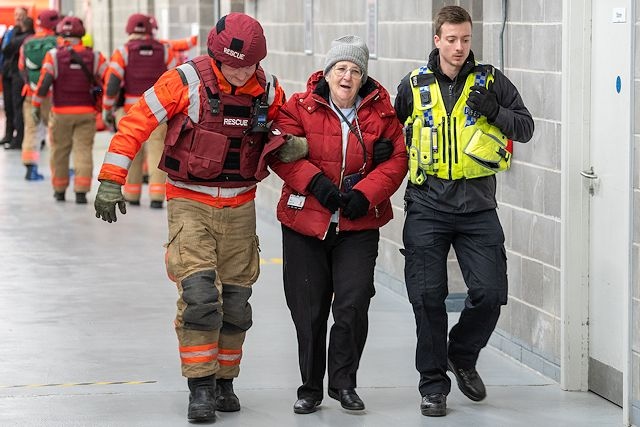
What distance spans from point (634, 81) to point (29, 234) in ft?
26.5

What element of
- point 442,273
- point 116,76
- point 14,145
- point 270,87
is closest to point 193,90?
point 270,87

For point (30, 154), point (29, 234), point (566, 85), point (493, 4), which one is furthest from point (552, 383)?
point (30, 154)

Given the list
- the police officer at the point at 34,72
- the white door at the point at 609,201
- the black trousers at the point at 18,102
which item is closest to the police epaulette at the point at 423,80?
the white door at the point at 609,201

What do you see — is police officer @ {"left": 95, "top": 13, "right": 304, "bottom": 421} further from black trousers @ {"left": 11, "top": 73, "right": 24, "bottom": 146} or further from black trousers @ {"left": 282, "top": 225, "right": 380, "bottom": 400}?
black trousers @ {"left": 11, "top": 73, "right": 24, "bottom": 146}

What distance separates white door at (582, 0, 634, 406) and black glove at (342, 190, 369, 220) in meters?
1.16

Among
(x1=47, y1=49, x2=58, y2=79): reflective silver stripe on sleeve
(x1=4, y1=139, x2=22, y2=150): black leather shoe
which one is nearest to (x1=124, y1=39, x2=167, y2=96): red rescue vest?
(x1=47, y1=49, x2=58, y2=79): reflective silver stripe on sleeve

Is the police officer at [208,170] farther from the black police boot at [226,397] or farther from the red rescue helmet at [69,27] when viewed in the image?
the red rescue helmet at [69,27]

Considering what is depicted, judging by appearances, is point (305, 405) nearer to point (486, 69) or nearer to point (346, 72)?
point (346, 72)

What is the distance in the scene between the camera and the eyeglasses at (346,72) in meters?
6.66

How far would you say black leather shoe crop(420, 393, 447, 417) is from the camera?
268 inches

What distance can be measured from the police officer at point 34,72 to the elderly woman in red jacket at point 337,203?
1132cm

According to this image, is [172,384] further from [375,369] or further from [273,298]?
[273,298]

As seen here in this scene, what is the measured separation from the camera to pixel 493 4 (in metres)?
8.40

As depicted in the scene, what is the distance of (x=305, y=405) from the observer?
6855 mm
